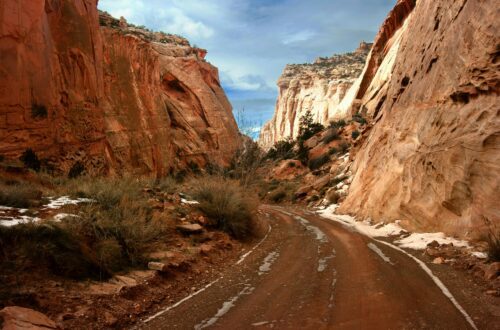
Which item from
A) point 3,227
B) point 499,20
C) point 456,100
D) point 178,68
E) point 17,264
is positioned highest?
point 178,68

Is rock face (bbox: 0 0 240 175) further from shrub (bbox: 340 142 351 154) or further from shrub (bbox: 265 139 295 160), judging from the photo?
shrub (bbox: 340 142 351 154)

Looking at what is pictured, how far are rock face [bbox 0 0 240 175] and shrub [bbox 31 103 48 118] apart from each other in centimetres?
4

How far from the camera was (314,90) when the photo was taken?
3310 inches

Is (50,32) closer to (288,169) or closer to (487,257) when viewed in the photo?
(487,257)

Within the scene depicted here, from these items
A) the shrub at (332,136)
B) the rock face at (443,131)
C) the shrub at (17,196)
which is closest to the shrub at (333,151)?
the shrub at (332,136)

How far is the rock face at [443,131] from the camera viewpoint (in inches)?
408

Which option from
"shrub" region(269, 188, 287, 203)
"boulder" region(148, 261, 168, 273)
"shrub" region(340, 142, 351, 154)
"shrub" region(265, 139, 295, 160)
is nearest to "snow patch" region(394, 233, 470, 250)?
"boulder" region(148, 261, 168, 273)

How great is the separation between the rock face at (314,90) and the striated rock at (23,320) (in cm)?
5652

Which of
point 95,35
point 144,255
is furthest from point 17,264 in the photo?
point 95,35

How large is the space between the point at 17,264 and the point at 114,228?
226cm

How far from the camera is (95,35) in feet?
77.9

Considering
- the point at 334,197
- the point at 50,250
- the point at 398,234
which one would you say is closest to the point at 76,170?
the point at 50,250

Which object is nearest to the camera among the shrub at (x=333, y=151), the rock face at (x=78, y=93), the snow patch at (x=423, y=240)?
the snow patch at (x=423, y=240)

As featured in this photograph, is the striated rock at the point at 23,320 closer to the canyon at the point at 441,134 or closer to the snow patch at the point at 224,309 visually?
the snow patch at the point at 224,309
